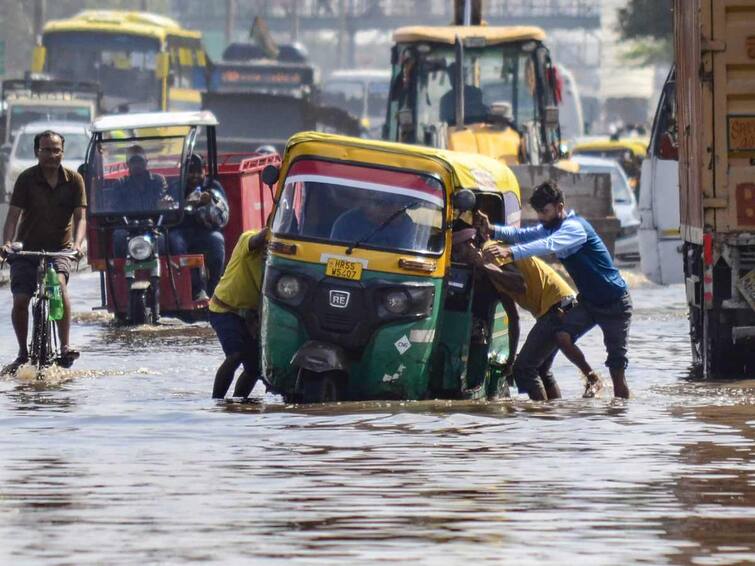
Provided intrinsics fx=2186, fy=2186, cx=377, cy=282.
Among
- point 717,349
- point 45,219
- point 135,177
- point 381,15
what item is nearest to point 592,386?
point 717,349

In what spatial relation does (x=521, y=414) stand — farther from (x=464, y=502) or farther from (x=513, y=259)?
(x=464, y=502)

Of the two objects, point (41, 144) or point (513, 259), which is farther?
point (41, 144)

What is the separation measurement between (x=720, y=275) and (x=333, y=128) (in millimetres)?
28298

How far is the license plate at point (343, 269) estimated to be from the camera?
1217 centimetres

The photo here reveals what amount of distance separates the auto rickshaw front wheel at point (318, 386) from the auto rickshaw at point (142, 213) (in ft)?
22.7

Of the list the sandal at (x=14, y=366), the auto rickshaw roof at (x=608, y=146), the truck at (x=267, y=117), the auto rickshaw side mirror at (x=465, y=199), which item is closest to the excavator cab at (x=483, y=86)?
the truck at (x=267, y=117)

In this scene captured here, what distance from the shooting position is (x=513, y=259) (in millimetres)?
12375

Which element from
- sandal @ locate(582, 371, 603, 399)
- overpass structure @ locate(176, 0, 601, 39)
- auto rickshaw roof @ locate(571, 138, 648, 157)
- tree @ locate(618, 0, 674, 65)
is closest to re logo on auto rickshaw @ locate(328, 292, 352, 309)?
sandal @ locate(582, 371, 603, 399)

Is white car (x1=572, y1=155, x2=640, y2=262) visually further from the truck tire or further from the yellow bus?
the yellow bus

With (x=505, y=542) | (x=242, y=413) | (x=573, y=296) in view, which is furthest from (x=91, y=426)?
(x=505, y=542)

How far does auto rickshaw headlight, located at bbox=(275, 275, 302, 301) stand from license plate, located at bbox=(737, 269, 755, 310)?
350cm

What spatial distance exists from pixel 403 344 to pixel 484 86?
1490 cm

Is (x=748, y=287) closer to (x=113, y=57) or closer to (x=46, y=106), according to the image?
(x=46, y=106)

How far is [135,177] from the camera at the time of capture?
19.5m
